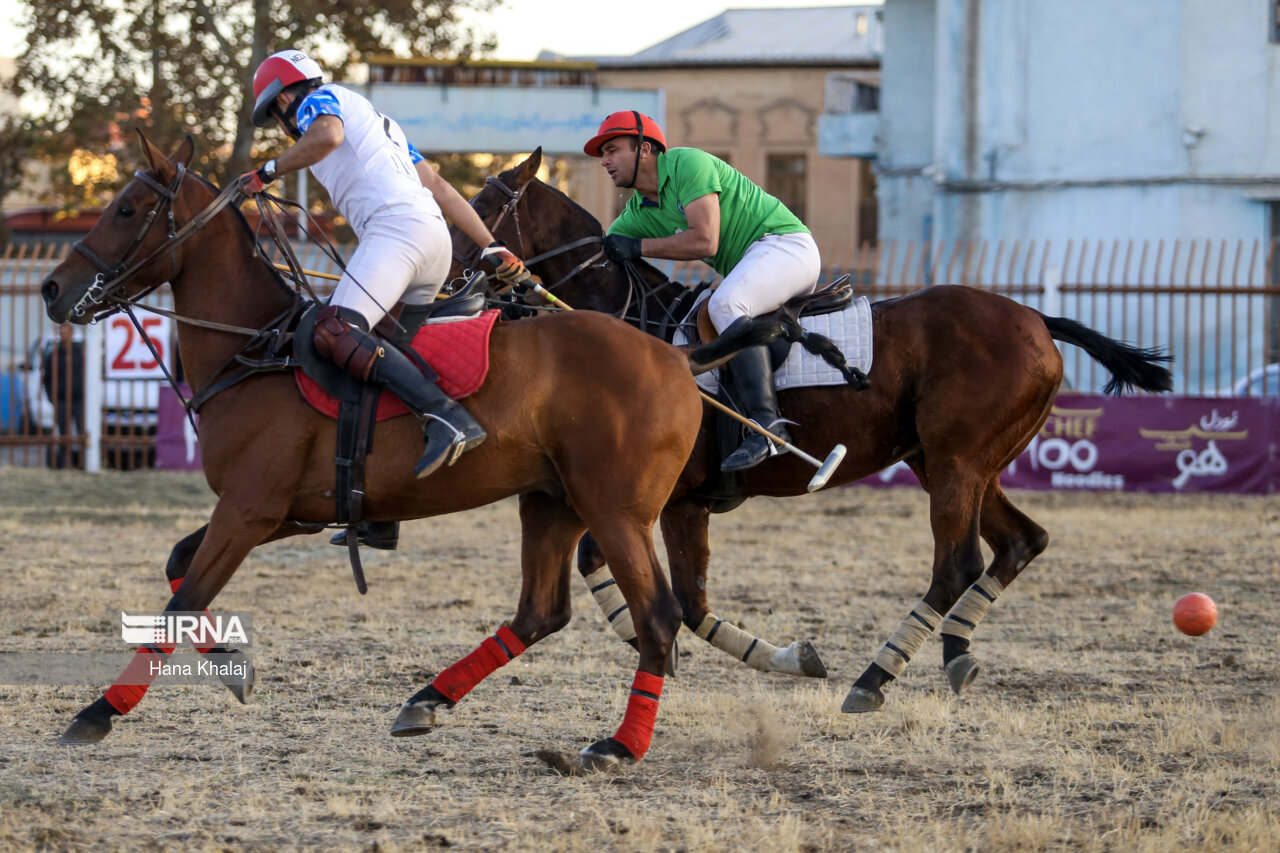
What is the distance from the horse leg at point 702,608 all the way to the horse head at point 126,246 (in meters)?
2.44

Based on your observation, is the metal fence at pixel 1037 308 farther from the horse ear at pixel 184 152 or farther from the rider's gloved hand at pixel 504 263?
the horse ear at pixel 184 152

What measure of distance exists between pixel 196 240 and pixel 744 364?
2.37 metres

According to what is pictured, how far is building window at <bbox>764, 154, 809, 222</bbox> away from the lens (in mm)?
46250

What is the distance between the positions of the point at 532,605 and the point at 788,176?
4153 centimetres

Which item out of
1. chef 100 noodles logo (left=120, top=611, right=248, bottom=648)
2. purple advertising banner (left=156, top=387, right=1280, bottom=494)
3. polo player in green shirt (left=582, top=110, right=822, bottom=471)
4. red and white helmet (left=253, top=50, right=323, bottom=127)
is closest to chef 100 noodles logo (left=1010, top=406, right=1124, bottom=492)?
purple advertising banner (left=156, top=387, right=1280, bottom=494)

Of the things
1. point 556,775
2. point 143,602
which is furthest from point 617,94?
point 556,775

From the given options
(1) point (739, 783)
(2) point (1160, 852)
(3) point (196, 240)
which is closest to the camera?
(2) point (1160, 852)

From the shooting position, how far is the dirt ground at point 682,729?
4742 millimetres

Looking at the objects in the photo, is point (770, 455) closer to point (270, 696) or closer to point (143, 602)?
point (270, 696)

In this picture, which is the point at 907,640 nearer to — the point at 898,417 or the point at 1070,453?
the point at 898,417

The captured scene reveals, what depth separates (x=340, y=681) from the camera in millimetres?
7070

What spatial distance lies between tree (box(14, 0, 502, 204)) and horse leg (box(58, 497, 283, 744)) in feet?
70.8

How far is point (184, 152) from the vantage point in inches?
228

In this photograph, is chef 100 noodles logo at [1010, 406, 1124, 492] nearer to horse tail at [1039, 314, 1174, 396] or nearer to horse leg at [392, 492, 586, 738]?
horse tail at [1039, 314, 1174, 396]
